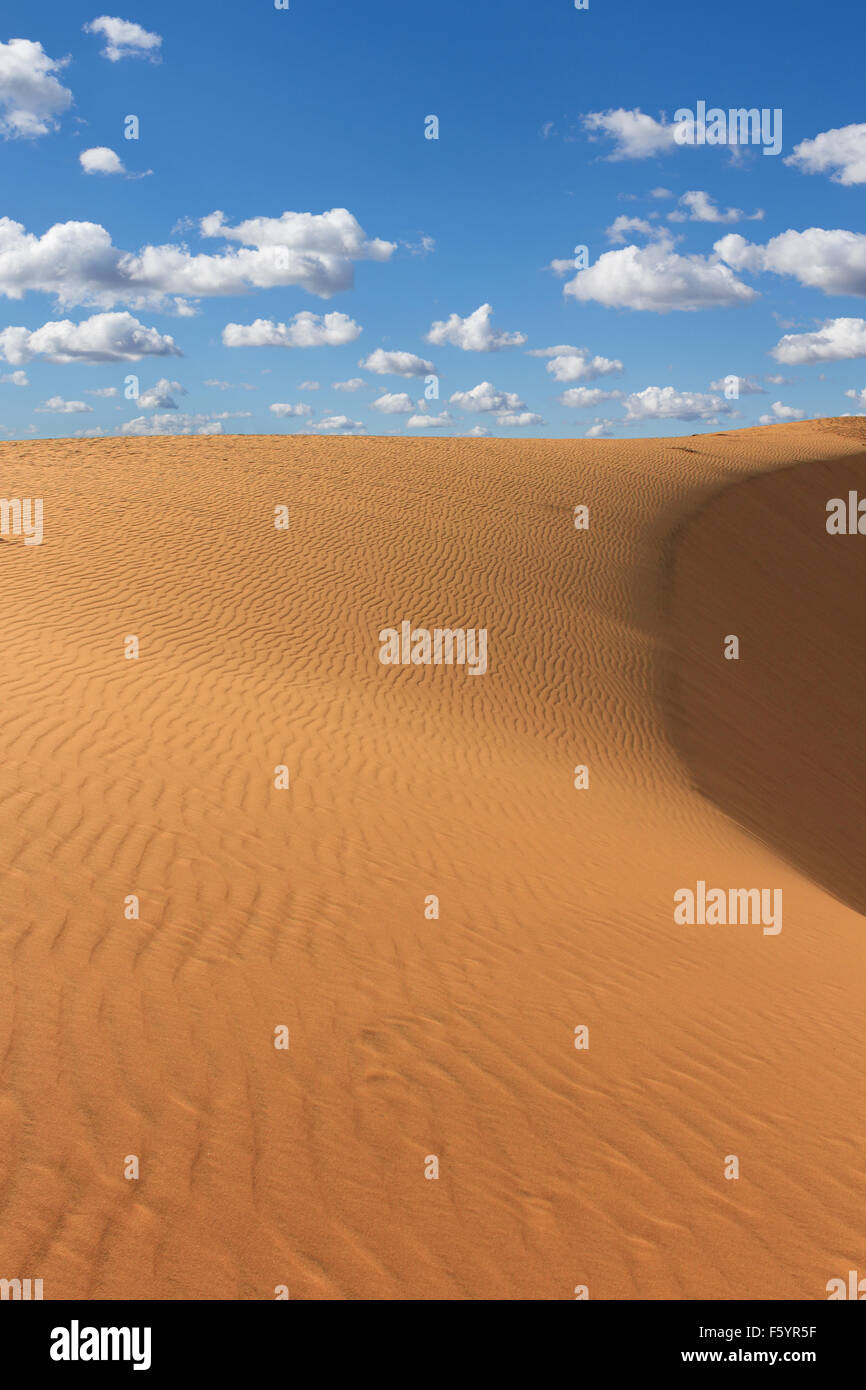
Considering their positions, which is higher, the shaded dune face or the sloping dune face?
the shaded dune face

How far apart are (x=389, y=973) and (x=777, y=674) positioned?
45.4 feet

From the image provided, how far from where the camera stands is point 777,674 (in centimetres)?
1719

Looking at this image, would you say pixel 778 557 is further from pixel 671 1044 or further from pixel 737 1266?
pixel 737 1266

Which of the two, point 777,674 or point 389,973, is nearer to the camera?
point 389,973

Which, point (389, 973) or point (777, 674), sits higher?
point (777, 674)

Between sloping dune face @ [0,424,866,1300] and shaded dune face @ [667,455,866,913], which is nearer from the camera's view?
sloping dune face @ [0,424,866,1300]

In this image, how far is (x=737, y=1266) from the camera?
359 centimetres

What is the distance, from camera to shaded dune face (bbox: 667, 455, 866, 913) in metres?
11.9

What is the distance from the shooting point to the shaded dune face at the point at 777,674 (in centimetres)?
1193

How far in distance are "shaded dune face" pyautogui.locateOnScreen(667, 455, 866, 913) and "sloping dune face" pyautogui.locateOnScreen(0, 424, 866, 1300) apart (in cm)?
18

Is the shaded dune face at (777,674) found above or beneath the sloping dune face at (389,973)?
above

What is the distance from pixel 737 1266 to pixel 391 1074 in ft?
5.45

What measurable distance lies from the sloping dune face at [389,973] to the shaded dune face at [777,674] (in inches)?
6.9

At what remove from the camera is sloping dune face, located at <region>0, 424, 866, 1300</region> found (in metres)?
3.47
